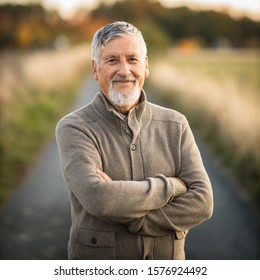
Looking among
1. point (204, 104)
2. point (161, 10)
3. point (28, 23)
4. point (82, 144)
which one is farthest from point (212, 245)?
point (28, 23)

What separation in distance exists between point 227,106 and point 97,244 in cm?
413

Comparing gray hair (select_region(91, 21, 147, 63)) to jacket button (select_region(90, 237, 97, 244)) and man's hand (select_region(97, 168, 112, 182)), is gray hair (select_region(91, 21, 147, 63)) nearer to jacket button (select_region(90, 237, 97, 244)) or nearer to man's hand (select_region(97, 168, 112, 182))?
man's hand (select_region(97, 168, 112, 182))

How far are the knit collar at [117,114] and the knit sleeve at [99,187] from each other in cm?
10

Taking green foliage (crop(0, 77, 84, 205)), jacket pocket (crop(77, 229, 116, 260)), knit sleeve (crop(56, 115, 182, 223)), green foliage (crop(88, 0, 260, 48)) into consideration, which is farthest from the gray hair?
green foliage (crop(0, 77, 84, 205))

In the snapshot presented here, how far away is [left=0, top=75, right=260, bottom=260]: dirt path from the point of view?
2875mm

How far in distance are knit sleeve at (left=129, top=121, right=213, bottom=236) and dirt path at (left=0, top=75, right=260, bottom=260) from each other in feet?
4.06

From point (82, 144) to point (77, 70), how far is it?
8.14 m

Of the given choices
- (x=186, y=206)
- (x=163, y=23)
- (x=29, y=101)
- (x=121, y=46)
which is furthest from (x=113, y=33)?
(x=29, y=101)

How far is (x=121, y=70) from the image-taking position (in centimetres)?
159

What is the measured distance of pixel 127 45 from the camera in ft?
5.20

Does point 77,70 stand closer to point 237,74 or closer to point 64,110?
point 64,110

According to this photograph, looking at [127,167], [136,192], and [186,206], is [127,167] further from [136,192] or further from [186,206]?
[186,206]
